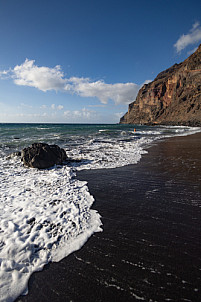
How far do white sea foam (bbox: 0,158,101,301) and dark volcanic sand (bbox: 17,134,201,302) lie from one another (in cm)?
20

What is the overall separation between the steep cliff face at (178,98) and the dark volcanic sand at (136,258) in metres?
63.1

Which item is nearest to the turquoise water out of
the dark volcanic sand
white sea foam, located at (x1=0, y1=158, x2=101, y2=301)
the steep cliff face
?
white sea foam, located at (x1=0, y1=158, x2=101, y2=301)

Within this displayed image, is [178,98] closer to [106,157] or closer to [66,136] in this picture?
[66,136]

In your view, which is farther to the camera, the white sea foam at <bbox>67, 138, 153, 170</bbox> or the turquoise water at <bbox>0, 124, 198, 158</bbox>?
the turquoise water at <bbox>0, 124, 198, 158</bbox>

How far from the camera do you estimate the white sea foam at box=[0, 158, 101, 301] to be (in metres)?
2.21

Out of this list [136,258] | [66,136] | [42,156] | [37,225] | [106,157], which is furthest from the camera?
[66,136]

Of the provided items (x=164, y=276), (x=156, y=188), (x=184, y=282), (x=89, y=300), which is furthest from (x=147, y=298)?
(x=156, y=188)

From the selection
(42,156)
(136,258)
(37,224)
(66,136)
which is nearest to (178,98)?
(66,136)

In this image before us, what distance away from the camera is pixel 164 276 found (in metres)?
1.98

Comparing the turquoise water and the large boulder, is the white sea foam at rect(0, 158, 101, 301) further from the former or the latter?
the turquoise water

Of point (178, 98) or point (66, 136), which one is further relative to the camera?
point (178, 98)

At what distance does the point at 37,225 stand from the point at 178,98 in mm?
93198

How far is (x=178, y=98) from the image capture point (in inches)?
3081

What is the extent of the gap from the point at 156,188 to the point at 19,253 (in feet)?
13.5
